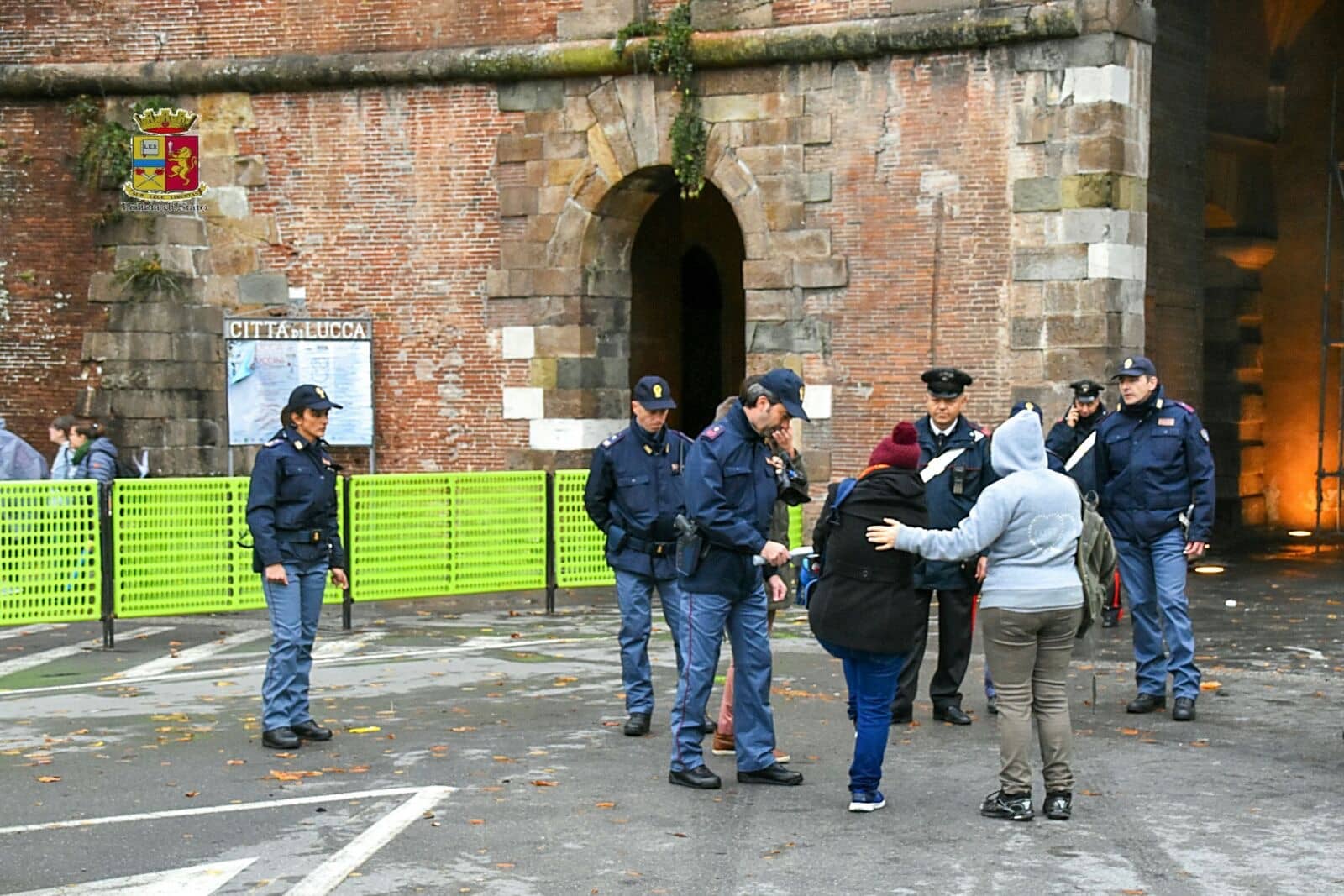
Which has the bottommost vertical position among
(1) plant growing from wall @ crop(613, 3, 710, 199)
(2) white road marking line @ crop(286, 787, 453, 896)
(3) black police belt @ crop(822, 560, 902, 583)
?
(2) white road marking line @ crop(286, 787, 453, 896)

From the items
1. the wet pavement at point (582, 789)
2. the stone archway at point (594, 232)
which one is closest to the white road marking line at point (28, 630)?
the wet pavement at point (582, 789)

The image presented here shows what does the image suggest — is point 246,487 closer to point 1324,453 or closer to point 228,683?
point 228,683

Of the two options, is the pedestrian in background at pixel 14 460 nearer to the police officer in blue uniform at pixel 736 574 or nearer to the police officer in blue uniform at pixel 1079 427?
the police officer in blue uniform at pixel 1079 427

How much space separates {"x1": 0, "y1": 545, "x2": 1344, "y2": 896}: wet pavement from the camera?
7.27 m

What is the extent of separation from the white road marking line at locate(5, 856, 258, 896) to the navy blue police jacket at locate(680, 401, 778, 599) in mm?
2529

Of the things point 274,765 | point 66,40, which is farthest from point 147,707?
point 66,40

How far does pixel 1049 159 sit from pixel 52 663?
9.07 meters

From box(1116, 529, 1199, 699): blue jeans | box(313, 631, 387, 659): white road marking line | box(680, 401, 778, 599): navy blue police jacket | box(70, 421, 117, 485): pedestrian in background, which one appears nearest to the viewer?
box(680, 401, 778, 599): navy blue police jacket

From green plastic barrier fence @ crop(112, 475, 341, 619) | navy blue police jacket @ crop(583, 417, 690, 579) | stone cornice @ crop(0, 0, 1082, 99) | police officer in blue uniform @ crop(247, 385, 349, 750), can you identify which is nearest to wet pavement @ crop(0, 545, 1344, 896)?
police officer in blue uniform @ crop(247, 385, 349, 750)

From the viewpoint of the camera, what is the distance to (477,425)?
19250 millimetres

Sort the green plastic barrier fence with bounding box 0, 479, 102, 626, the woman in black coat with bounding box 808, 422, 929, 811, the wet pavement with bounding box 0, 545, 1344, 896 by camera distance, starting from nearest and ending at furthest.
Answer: the wet pavement with bounding box 0, 545, 1344, 896 < the woman in black coat with bounding box 808, 422, 929, 811 < the green plastic barrier fence with bounding box 0, 479, 102, 626

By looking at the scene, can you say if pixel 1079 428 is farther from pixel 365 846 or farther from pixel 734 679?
pixel 365 846

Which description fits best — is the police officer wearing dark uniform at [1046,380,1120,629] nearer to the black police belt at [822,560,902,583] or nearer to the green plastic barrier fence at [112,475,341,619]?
the black police belt at [822,560,902,583]

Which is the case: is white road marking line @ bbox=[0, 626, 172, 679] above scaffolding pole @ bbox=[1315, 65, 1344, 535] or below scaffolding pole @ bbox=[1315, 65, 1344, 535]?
below
